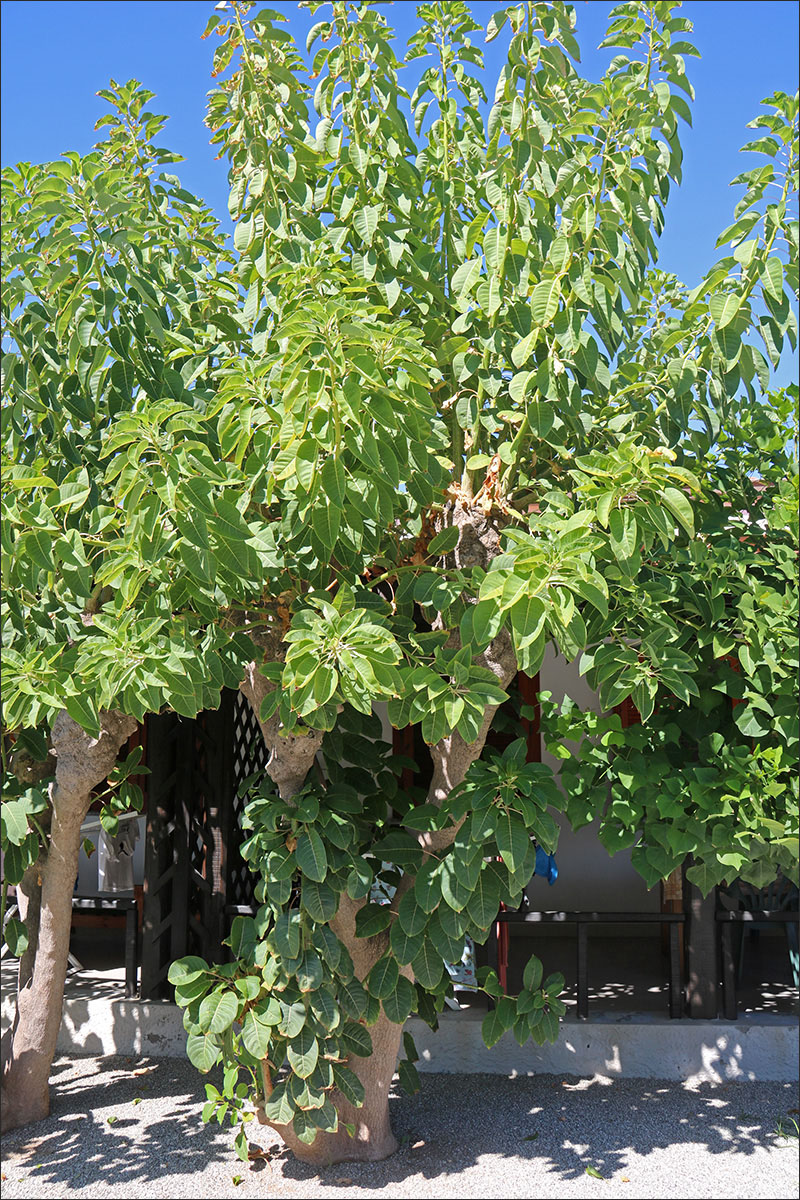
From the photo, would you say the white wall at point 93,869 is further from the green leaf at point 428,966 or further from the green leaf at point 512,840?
the green leaf at point 512,840

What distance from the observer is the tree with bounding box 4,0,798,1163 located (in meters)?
2.74

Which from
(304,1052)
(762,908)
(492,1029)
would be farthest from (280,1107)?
(762,908)

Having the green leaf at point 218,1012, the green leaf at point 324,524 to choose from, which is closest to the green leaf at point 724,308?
the green leaf at point 324,524

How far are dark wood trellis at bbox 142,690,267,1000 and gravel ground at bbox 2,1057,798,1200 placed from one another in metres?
0.70

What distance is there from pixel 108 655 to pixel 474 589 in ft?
3.91

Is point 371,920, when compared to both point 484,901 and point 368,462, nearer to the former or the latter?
point 484,901

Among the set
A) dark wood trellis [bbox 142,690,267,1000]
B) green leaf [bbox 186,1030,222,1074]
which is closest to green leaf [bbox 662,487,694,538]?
green leaf [bbox 186,1030,222,1074]

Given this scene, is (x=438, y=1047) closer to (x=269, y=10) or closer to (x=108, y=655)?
(x=108, y=655)

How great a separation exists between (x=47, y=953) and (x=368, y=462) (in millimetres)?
3058

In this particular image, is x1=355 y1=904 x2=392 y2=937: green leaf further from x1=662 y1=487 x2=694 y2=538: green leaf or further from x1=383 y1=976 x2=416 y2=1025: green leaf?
x1=662 y1=487 x2=694 y2=538: green leaf

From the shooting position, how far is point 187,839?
5.61 metres

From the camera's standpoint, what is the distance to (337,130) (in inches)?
136

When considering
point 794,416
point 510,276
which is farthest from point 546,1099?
point 510,276

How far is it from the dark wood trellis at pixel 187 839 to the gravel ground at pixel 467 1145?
2.30 feet
